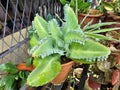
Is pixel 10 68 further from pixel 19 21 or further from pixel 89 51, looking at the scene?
pixel 19 21

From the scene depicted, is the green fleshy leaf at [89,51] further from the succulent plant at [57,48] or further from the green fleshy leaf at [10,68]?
the green fleshy leaf at [10,68]

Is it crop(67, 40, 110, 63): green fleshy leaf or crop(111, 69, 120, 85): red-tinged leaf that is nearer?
crop(67, 40, 110, 63): green fleshy leaf

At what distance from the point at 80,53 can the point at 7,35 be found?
0.87 m

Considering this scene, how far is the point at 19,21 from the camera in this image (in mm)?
1697

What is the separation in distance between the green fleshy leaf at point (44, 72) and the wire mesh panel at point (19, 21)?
23.2 inches

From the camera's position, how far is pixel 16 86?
1.15m

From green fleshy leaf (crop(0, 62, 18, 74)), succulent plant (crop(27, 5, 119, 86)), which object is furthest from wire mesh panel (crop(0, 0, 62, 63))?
succulent plant (crop(27, 5, 119, 86))

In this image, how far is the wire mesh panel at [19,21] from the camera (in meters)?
1.45

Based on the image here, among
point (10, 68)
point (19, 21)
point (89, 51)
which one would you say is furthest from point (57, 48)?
point (19, 21)

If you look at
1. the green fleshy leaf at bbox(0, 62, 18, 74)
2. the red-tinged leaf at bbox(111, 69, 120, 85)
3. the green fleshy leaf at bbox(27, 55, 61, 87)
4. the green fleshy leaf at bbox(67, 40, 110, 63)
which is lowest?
the red-tinged leaf at bbox(111, 69, 120, 85)

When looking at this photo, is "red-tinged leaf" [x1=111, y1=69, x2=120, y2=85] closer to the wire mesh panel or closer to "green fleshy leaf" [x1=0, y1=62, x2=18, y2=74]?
"green fleshy leaf" [x1=0, y1=62, x2=18, y2=74]

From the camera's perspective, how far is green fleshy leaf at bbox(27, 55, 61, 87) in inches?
29.6

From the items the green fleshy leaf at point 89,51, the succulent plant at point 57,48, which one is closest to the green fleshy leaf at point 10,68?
the succulent plant at point 57,48

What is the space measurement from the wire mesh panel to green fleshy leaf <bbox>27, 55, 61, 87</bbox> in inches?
23.2
